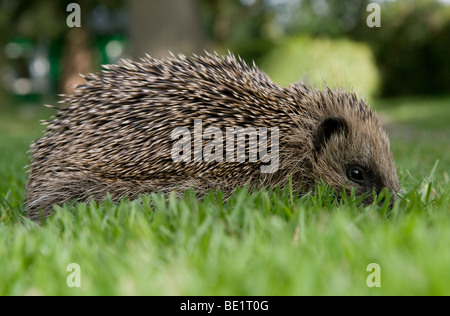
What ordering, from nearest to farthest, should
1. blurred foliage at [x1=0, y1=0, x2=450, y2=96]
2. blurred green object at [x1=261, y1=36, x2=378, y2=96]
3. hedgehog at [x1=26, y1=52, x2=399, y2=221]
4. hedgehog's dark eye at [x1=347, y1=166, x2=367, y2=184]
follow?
hedgehog at [x1=26, y1=52, x2=399, y2=221]
hedgehog's dark eye at [x1=347, y1=166, x2=367, y2=184]
blurred green object at [x1=261, y1=36, x2=378, y2=96]
blurred foliage at [x1=0, y1=0, x2=450, y2=96]

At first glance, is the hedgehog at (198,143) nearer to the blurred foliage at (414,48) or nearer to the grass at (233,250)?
the grass at (233,250)

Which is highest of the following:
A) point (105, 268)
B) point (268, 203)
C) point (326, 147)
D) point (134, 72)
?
point (134, 72)

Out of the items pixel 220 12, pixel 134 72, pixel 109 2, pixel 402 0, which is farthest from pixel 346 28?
pixel 134 72

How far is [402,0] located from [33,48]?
2411cm

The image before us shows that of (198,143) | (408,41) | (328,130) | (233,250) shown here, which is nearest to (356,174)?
(328,130)

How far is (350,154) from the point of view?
14.5 feet

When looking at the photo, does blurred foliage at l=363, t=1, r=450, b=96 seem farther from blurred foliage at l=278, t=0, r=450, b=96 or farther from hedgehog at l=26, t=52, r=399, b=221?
hedgehog at l=26, t=52, r=399, b=221

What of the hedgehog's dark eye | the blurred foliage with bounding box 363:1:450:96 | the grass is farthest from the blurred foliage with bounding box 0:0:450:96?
the grass

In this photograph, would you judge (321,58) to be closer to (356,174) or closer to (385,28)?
(385,28)

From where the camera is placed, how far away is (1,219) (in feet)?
13.1

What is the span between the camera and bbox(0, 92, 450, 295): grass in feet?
7.64

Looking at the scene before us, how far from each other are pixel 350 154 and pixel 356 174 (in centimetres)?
18

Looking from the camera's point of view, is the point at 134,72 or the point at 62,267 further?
the point at 134,72

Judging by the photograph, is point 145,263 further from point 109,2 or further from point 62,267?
point 109,2
